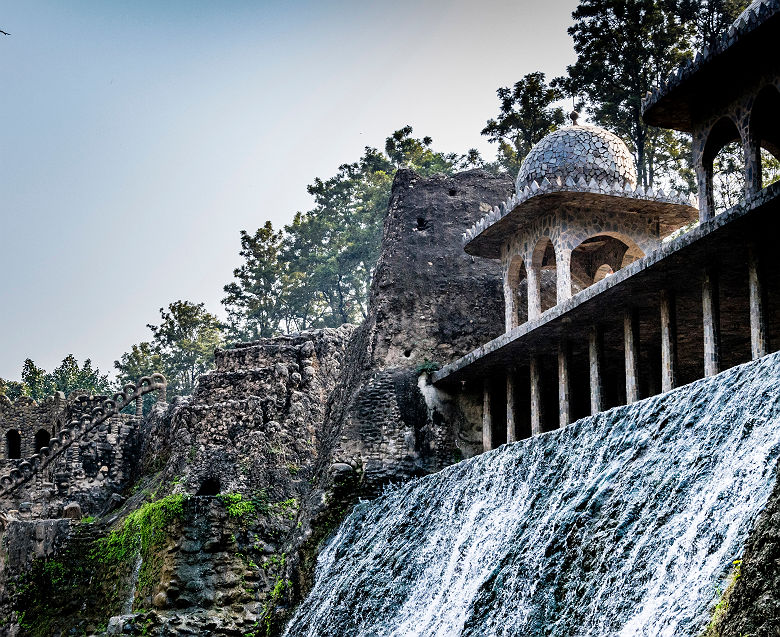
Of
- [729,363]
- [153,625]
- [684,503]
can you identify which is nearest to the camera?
[684,503]

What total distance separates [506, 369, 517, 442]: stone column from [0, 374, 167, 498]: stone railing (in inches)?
486

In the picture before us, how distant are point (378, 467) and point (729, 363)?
19.1 ft

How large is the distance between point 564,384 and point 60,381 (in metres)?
36.4

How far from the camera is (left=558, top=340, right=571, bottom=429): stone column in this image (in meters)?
15.5

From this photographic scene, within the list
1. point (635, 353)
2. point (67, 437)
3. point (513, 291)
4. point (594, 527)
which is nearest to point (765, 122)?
point (635, 353)

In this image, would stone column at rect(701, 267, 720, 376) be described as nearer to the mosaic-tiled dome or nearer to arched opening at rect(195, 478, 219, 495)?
the mosaic-tiled dome

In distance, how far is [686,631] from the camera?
23.2 feet

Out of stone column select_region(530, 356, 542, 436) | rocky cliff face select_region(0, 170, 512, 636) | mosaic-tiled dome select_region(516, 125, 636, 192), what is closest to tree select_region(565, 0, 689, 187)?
rocky cliff face select_region(0, 170, 512, 636)

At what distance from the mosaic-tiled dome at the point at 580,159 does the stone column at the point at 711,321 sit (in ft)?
13.3

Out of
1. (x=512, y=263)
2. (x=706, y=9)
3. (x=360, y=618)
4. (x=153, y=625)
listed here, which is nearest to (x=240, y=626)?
(x=153, y=625)

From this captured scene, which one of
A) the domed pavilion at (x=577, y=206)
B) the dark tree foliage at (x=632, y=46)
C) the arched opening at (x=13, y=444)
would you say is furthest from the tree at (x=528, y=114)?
the arched opening at (x=13, y=444)

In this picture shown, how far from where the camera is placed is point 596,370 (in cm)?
1480

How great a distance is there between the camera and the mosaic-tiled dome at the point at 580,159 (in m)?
16.5

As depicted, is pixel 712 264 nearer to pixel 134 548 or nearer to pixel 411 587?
pixel 411 587
